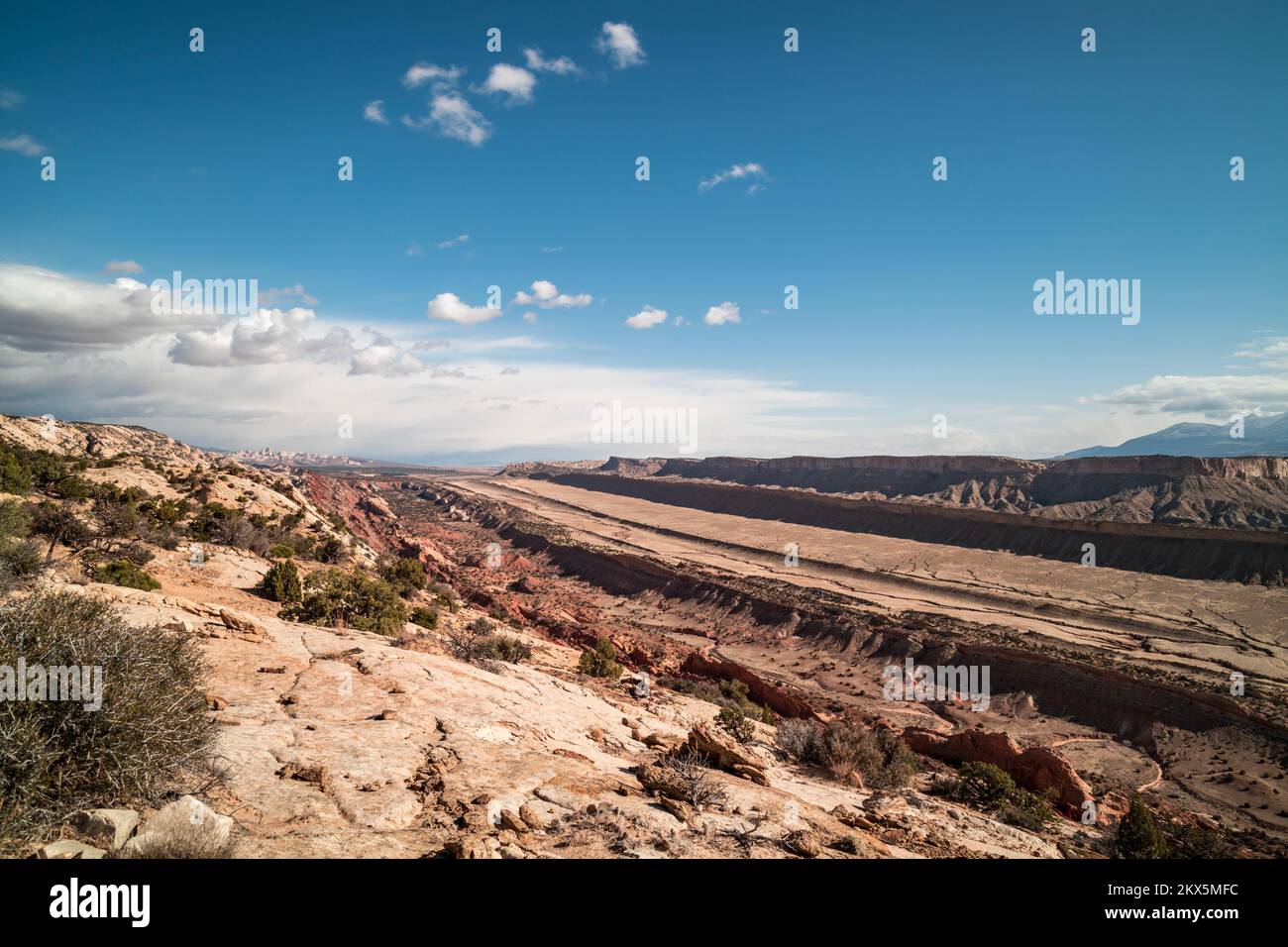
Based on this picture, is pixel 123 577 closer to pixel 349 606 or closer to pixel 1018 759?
pixel 349 606

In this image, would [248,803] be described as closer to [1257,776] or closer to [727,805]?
[727,805]

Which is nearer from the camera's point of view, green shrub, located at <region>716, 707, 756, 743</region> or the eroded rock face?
green shrub, located at <region>716, 707, 756, 743</region>

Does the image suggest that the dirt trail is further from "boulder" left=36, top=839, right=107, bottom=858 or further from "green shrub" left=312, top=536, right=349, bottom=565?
"boulder" left=36, top=839, right=107, bottom=858

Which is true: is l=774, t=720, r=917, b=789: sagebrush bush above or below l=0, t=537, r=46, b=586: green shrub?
below

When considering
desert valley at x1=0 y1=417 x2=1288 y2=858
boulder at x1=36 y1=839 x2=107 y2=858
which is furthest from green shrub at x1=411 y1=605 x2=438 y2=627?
boulder at x1=36 y1=839 x2=107 y2=858

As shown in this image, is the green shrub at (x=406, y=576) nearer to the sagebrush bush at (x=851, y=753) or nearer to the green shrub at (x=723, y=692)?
the green shrub at (x=723, y=692)
